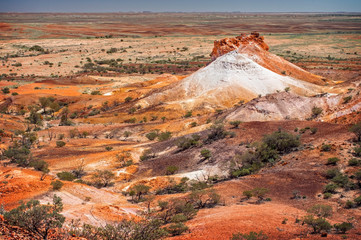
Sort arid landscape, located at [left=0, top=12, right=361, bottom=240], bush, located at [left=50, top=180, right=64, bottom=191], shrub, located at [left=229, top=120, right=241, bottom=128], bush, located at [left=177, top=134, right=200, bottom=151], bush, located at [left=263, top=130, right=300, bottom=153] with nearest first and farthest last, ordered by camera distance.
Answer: arid landscape, located at [left=0, top=12, right=361, bottom=240], bush, located at [left=50, top=180, right=64, bottom=191], bush, located at [left=263, top=130, right=300, bottom=153], bush, located at [left=177, top=134, right=200, bottom=151], shrub, located at [left=229, top=120, right=241, bottom=128]

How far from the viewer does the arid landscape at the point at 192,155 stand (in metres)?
11.5

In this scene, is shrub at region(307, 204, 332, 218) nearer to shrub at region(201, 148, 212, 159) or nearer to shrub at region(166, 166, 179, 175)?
shrub at region(201, 148, 212, 159)

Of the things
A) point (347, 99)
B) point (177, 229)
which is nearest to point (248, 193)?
point (177, 229)

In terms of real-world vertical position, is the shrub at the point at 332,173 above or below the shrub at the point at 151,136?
above

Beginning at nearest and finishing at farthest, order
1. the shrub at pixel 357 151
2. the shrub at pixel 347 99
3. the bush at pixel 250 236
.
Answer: the bush at pixel 250 236 → the shrub at pixel 357 151 → the shrub at pixel 347 99

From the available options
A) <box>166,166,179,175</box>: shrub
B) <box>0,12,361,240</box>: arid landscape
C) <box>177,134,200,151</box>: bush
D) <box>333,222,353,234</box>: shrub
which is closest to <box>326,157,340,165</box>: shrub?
<box>0,12,361,240</box>: arid landscape

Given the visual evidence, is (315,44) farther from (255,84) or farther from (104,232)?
(104,232)

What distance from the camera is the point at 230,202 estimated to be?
582 inches

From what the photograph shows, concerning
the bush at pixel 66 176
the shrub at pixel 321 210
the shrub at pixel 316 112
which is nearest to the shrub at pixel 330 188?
the shrub at pixel 321 210

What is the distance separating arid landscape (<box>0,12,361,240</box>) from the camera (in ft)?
37.8

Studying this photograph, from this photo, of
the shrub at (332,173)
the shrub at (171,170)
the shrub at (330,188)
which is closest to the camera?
the shrub at (330,188)

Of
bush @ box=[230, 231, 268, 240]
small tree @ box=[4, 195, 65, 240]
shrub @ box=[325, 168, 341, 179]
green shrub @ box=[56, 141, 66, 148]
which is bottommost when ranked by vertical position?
green shrub @ box=[56, 141, 66, 148]

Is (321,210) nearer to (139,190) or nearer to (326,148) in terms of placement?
(326,148)

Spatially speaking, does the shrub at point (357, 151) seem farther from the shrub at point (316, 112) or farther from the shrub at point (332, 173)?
the shrub at point (316, 112)
